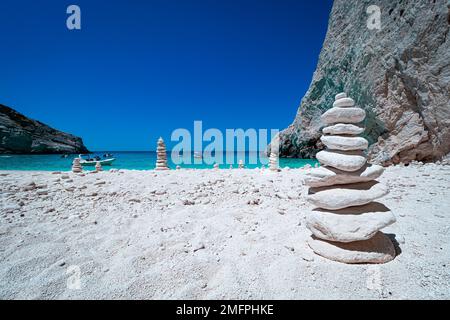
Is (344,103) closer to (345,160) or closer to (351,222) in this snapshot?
(345,160)

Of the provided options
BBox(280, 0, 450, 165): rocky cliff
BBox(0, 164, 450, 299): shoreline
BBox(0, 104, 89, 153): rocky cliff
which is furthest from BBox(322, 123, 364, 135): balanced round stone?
BBox(0, 104, 89, 153): rocky cliff

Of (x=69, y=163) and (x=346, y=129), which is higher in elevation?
(x=346, y=129)

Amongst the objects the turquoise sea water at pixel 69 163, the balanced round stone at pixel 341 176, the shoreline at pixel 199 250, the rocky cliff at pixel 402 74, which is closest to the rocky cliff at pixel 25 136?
the turquoise sea water at pixel 69 163

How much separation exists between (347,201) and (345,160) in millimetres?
634

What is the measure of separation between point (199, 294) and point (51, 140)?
85.2 metres

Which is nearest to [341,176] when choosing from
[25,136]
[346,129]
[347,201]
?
[347,201]

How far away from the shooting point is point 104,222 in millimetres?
4531

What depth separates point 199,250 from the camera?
134 inches

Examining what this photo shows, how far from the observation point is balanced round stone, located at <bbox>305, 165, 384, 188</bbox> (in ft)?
10.8

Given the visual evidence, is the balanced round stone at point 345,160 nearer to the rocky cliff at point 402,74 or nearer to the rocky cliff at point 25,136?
the rocky cliff at point 402,74

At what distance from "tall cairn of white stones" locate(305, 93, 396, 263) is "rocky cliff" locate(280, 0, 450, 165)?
15.1 meters
